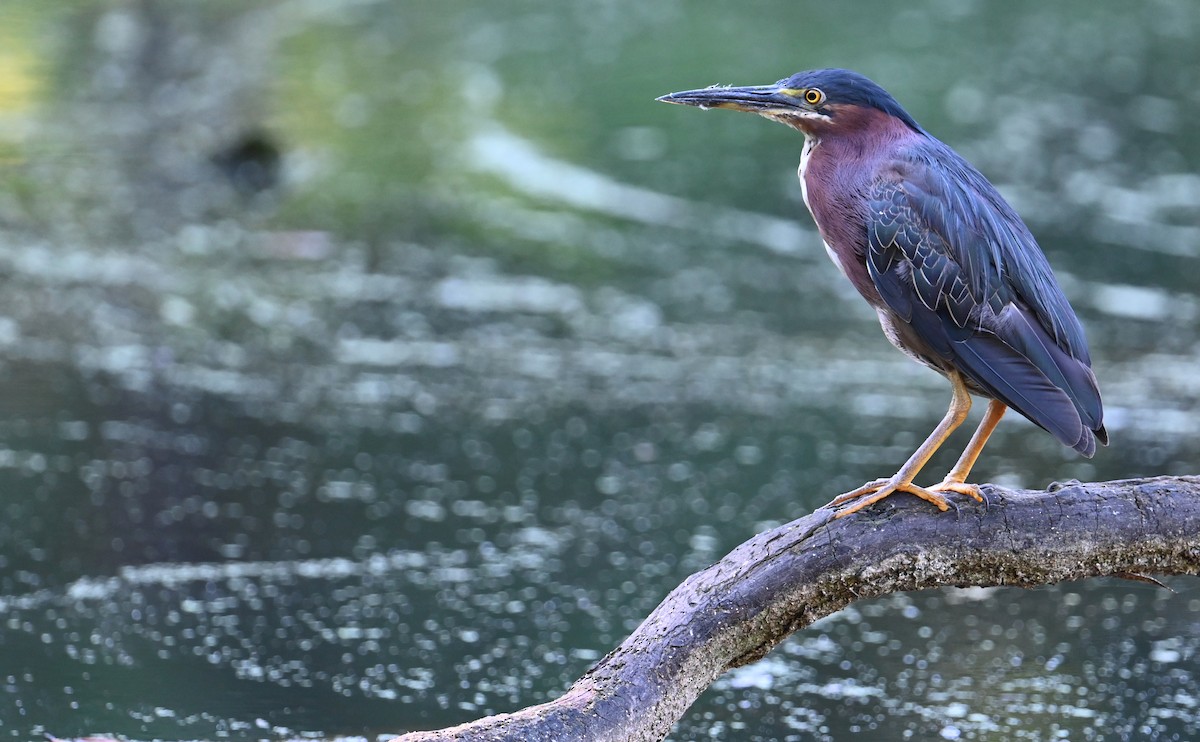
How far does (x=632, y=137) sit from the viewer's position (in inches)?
430

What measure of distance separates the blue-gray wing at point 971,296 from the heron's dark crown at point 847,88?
156 millimetres

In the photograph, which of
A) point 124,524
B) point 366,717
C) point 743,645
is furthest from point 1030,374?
point 124,524

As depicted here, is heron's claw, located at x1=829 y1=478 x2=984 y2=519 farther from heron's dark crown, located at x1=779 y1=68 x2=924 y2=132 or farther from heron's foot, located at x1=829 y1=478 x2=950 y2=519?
heron's dark crown, located at x1=779 y1=68 x2=924 y2=132

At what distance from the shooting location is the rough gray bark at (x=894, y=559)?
10.3 ft

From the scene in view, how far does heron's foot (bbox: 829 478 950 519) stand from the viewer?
10.7ft

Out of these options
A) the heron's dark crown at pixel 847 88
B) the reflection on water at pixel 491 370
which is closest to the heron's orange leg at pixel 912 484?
the heron's dark crown at pixel 847 88

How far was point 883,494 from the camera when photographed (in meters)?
3.30

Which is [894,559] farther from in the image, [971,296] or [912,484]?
Answer: [971,296]

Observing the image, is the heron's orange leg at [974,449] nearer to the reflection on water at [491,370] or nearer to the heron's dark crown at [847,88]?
the heron's dark crown at [847,88]

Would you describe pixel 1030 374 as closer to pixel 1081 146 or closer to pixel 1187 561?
pixel 1187 561

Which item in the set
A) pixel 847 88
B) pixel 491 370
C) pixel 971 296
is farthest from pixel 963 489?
pixel 491 370

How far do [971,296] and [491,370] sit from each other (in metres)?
3.88

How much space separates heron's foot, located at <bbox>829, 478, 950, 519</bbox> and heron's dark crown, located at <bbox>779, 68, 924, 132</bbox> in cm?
87

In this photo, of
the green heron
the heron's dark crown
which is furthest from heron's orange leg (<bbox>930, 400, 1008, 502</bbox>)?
the heron's dark crown
